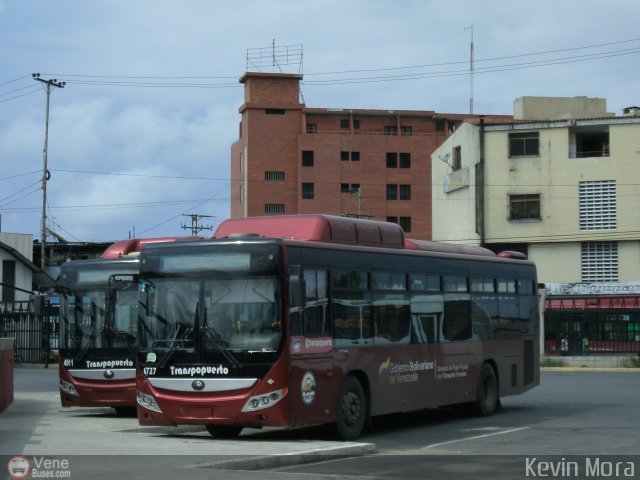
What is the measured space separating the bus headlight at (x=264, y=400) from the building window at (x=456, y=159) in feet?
174

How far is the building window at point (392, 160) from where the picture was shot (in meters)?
94.6

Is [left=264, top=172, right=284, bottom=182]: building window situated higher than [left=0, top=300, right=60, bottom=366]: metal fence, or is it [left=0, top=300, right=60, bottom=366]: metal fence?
[left=264, top=172, right=284, bottom=182]: building window


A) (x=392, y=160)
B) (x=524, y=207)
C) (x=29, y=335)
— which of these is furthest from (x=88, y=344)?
(x=392, y=160)

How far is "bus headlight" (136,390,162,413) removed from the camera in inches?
630

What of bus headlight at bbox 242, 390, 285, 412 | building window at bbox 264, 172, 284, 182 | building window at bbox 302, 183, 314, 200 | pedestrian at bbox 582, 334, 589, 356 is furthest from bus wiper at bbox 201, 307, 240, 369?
building window at bbox 302, 183, 314, 200

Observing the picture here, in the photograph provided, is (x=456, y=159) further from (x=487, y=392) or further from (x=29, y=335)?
(x=487, y=392)

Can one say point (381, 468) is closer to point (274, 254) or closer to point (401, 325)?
point (274, 254)

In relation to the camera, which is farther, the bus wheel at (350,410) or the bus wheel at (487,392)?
the bus wheel at (487,392)

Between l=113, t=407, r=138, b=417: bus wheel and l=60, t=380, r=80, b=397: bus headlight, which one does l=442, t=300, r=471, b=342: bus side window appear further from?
l=60, t=380, r=80, b=397: bus headlight

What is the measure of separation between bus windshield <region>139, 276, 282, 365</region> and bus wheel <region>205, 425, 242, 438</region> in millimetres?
1636

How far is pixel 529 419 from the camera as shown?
21203mm

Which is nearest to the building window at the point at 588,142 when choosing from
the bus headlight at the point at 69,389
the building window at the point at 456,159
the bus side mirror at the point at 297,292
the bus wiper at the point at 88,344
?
the building window at the point at 456,159

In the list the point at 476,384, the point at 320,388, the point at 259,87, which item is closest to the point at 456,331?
the point at 476,384

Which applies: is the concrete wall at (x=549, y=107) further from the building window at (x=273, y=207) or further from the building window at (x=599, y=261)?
the building window at (x=273, y=207)
